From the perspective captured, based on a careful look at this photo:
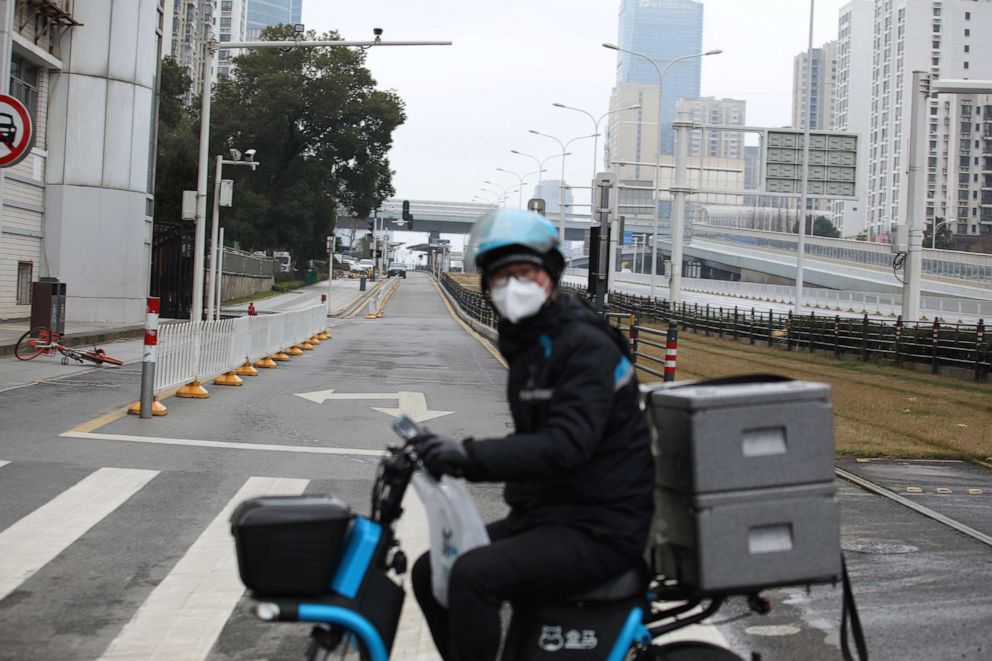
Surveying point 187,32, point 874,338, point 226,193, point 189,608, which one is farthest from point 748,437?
point 187,32

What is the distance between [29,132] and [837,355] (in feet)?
89.5

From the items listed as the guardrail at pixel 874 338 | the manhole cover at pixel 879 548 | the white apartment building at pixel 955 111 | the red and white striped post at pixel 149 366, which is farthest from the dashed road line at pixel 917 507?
the white apartment building at pixel 955 111

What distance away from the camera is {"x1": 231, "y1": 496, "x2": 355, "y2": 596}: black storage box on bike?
3268 mm

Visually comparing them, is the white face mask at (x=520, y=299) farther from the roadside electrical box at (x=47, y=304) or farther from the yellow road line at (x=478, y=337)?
the roadside electrical box at (x=47, y=304)

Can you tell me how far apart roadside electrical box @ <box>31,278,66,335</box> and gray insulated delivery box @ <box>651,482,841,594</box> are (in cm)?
2097

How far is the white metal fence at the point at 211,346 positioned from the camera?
14.9 m

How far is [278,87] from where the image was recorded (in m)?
78.2

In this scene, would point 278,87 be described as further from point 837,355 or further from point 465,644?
point 465,644

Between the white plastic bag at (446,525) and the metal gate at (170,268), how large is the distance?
38576mm

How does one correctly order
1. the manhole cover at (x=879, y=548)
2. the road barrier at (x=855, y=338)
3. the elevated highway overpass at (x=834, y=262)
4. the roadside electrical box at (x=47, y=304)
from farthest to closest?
the elevated highway overpass at (x=834, y=262) → the road barrier at (x=855, y=338) → the roadside electrical box at (x=47, y=304) → the manhole cover at (x=879, y=548)

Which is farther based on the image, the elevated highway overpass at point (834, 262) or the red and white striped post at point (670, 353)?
the elevated highway overpass at point (834, 262)

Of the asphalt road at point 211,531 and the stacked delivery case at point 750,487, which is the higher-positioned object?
the stacked delivery case at point 750,487

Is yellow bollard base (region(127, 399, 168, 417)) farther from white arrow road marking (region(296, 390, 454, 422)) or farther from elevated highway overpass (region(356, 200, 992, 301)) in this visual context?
elevated highway overpass (region(356, 200, 992, 301))

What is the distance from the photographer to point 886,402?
20.4 m
